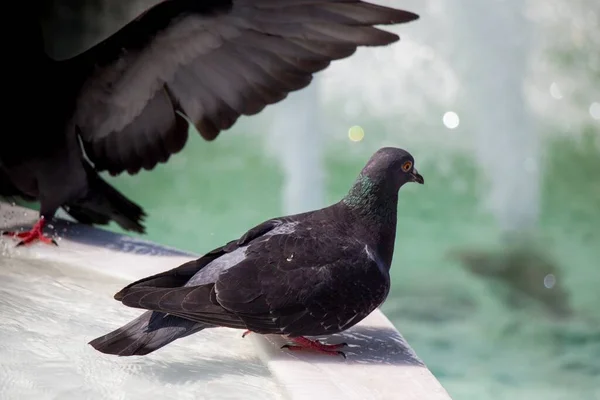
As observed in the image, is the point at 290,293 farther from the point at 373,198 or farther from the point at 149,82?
the point at 149,82

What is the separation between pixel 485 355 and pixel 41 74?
1951 mm

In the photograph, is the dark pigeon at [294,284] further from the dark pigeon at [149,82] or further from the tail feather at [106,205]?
the tail feather at [106,205]

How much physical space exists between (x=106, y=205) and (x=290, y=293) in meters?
0.88

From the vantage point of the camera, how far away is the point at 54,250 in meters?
1.91

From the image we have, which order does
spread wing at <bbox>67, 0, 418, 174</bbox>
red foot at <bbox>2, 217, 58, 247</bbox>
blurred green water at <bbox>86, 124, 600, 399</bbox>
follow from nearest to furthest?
spread wing at <bbox>67, 0, 418, 174</bbox> < red foot at <bbox>2, 217, 58, 247</bbox> < blurred green water at <bbox>86, 124, 600, 399</bbox>

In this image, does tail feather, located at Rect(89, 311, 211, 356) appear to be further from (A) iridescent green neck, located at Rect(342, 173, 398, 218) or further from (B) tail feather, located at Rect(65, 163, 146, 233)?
(B) tail feather, located at Rect(65, 163, 146, 233)

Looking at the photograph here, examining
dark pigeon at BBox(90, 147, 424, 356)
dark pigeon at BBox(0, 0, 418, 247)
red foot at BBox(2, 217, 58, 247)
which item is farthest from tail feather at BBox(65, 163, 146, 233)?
dark pigeon at BBox(90, 147, 424, 356)

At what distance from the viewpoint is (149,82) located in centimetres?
191

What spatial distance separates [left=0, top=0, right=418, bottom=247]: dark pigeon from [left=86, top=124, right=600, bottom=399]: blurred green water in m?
1.53

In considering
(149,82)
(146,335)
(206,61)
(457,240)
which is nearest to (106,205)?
(149,82)

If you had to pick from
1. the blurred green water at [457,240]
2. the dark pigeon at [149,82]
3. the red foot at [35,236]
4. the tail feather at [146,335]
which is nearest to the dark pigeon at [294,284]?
the tail feather at [146,335]

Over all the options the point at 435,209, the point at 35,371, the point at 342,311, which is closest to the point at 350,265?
the point at 342,311

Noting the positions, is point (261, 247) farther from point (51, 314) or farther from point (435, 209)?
point (435, 209)

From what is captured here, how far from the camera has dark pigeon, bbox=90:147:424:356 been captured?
4.35 feet
